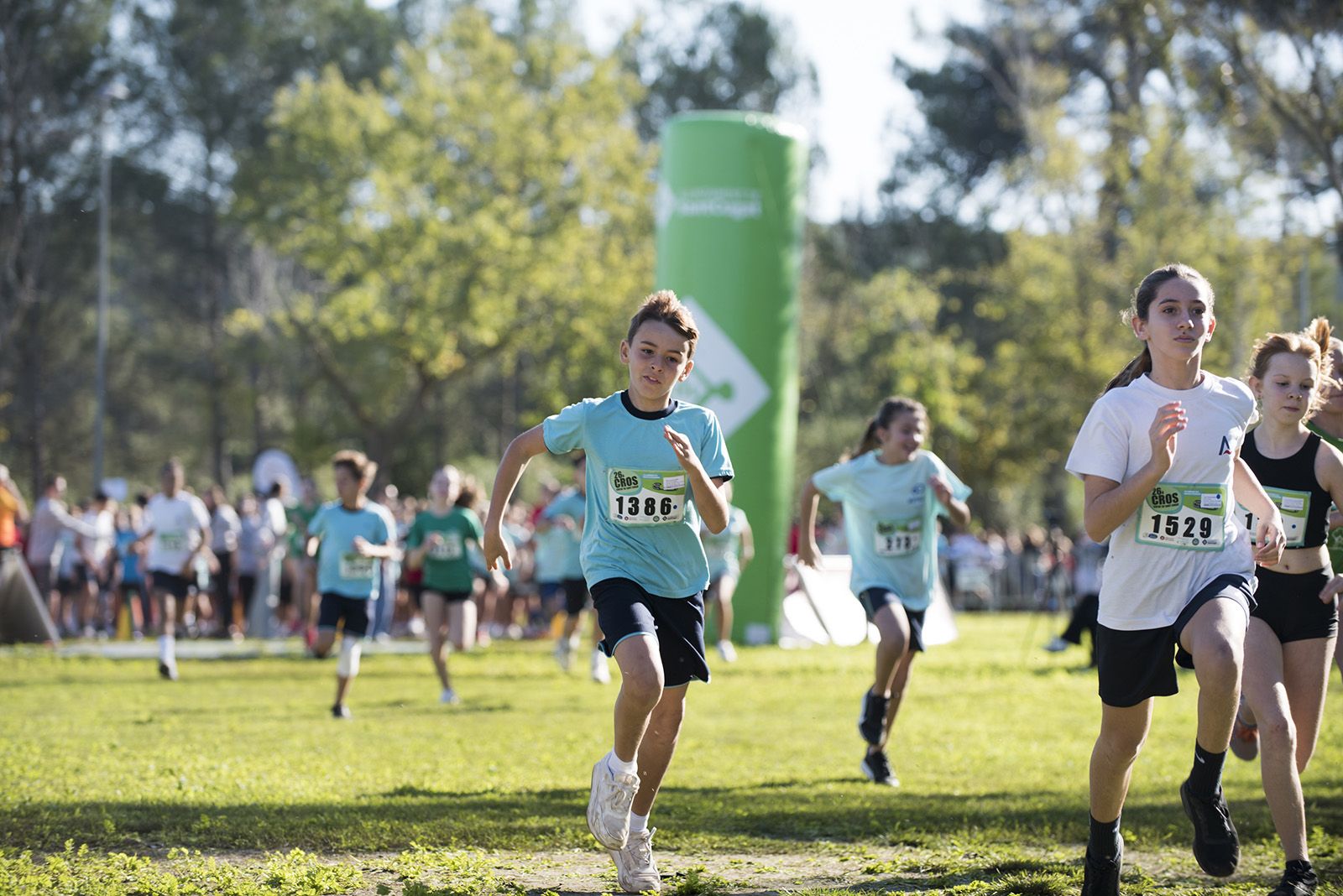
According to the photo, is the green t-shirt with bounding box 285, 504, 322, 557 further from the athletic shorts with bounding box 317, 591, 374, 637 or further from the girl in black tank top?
the girl in black tank top

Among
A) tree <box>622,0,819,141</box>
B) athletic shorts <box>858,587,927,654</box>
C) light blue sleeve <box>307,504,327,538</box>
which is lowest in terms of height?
athletic shorts <box>858,587,927,654</box>

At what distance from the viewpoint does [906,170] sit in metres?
54.5

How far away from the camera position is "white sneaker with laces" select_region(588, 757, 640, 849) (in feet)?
17.5

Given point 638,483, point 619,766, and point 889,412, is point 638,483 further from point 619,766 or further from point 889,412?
point 889,412

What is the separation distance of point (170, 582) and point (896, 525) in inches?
345

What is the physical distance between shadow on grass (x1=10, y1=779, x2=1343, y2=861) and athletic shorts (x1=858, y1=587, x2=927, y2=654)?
1.01m

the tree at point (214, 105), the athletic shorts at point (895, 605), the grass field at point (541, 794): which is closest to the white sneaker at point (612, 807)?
the grass field at point (541, 794)

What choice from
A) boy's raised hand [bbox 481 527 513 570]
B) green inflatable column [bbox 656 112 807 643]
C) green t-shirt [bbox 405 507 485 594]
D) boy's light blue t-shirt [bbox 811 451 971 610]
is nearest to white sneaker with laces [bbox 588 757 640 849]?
boy's raised hand [bbox 481 527 513 570]

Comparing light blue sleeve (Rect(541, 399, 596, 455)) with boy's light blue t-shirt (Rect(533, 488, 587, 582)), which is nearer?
light blue sleeve (Rect(541, 399, 596, 455))

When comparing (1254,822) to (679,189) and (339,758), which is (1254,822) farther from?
(679,189)

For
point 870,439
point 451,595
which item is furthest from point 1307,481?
point 451,595

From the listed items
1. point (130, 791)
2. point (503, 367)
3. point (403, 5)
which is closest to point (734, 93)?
point (403, 5)

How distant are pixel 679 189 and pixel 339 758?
12.7 m

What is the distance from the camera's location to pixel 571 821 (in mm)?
7156
